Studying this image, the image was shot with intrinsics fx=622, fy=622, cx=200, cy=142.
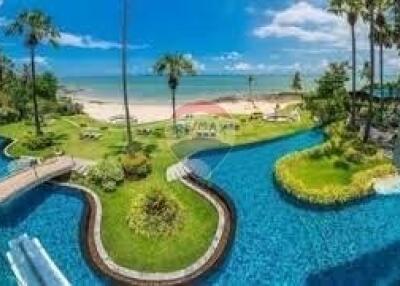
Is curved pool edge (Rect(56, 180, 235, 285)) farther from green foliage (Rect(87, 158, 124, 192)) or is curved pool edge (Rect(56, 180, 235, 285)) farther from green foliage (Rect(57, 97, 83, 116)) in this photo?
green foliage (Rect(57, 97, 83, 116))

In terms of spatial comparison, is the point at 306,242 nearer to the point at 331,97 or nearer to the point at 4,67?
the point at 331,97

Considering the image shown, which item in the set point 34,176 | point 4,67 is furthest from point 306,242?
point 4,67

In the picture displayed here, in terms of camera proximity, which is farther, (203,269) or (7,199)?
(7,199)

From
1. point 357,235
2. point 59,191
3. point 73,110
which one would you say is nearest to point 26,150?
point 59,191

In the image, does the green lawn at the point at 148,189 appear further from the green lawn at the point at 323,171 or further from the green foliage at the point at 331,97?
the green lawn at the point at 323,171

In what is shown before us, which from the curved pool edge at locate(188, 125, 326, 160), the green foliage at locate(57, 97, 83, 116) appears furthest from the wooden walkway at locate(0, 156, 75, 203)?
the green foliage at locate(57, 97, 83, 116)

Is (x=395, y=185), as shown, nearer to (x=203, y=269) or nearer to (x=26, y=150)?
(x=203, y=269)
